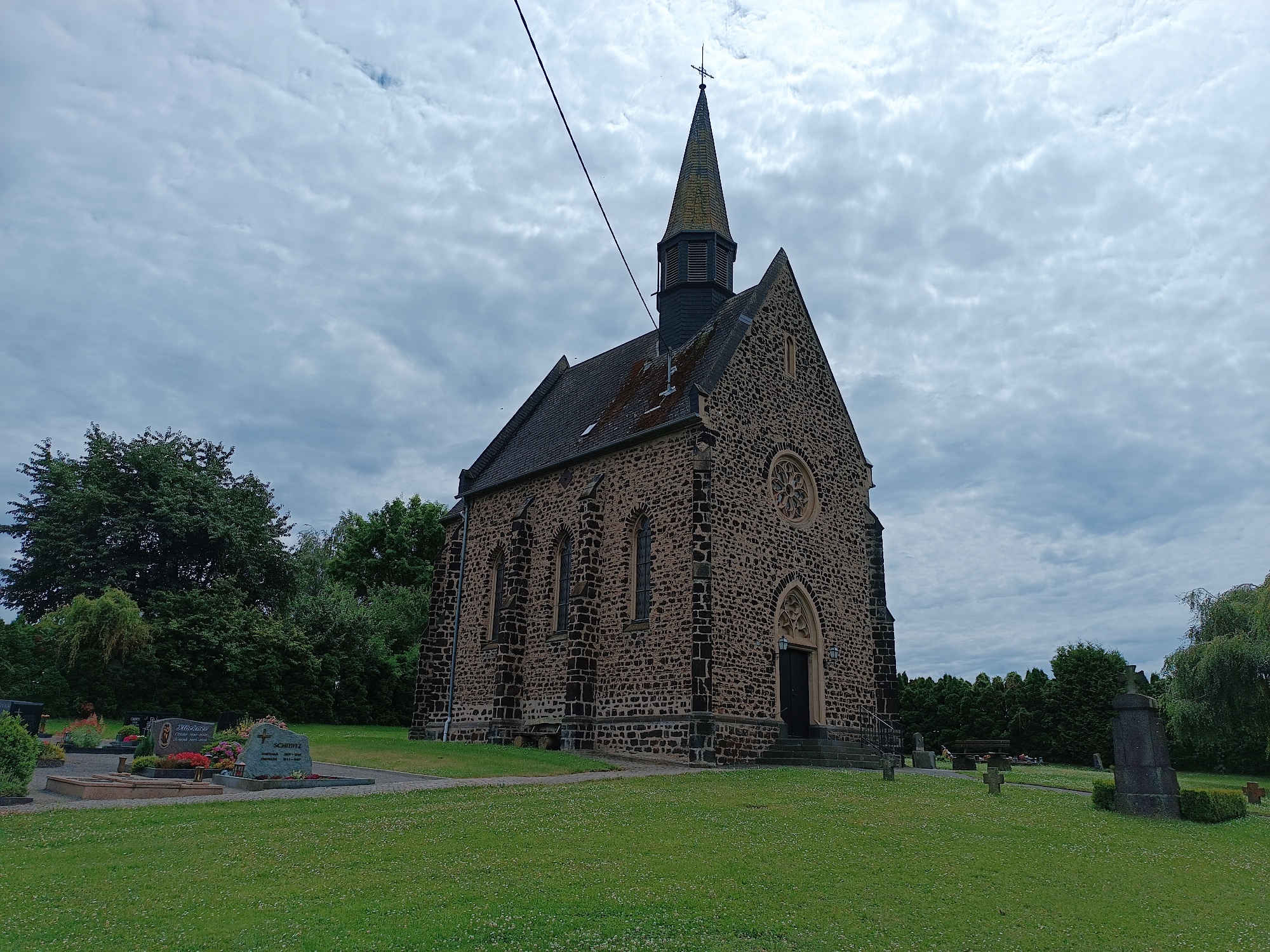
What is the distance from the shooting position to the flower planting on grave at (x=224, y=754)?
15.8m

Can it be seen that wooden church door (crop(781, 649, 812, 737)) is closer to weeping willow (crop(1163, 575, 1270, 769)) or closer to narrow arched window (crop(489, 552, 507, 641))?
narrow arched window (crop(489, 552, 507, 641))

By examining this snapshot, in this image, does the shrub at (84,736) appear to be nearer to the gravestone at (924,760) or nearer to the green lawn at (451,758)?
the green lawn at (451,758)

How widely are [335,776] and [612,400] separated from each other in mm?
14529

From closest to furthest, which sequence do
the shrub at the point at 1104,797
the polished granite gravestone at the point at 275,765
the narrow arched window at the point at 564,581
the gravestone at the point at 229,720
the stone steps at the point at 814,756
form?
the shrub at the point at 1104,797 < the polished granite gravestone at the point at 275,765 < the stone steps at the point at 814,756 < the gravestone at the point at 229,720 < the narrow arched window at the point at 564,581

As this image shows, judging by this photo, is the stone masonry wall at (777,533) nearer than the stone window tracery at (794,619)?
Yes

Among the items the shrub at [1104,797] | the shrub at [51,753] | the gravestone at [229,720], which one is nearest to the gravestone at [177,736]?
the shrub at [51,753]

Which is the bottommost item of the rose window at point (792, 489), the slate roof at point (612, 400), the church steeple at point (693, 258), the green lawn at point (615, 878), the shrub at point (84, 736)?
the green lawn at point (615, 878)

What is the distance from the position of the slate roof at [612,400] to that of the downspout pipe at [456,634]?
5.03ft

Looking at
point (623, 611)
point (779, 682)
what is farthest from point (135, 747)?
point (779, 682)

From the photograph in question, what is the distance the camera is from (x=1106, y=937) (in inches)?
264

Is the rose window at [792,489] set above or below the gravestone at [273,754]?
above

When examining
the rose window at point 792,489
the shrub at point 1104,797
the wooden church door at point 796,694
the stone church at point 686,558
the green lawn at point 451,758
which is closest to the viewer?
the shrub at point 1104,797

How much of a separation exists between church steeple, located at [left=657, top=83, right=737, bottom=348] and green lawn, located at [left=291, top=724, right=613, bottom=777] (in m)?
13.3

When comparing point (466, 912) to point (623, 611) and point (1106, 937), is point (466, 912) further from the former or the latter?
point (623, 611)
